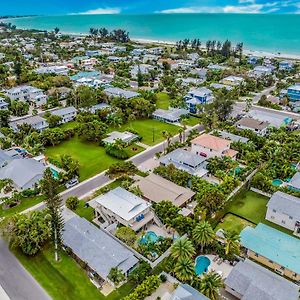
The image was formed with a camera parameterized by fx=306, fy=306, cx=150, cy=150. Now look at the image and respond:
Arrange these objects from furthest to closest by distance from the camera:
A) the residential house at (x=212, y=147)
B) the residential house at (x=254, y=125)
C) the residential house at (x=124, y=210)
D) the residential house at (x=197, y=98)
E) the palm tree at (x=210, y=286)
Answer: the residential house at (x=197, y=98)
the residential house at (x=254, y=125)
the residential house at (x=212, y=147)
the residential house at (x=124, y=210)
the palm tree at (x=210, y=286)

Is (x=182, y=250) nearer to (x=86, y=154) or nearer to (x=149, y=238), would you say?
(x=149, y=238)

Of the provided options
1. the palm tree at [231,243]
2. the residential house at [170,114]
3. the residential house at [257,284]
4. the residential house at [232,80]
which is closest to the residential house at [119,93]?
the residential house at [170,114]

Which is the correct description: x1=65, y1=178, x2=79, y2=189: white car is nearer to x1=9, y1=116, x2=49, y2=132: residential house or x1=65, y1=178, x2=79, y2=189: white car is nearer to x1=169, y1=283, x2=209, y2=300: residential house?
x1=9, y1=116, x2=49, y2=132: residential house

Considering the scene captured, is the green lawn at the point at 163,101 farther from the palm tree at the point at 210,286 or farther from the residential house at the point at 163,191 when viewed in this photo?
the palm tree at the point at 210,286

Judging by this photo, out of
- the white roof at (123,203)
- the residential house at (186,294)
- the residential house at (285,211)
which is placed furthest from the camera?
the white roof at (123,203)

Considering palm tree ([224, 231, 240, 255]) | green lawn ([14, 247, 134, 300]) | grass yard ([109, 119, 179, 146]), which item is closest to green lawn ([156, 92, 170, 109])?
grass yard ([109, 119, 179, 146])

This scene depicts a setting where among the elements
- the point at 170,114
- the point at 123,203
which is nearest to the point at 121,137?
the point at 170,114

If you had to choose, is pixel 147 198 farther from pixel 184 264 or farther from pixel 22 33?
pixel 22 33
